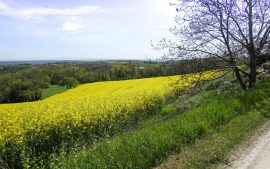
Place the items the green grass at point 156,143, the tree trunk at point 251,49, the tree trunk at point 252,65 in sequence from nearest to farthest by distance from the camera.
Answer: the green grass at point 156,143
the tree trunk at point 251,49
the tree trunk at point 252,65

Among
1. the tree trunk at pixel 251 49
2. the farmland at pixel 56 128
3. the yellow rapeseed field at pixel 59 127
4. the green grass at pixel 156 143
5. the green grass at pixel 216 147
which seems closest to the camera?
the green grass at pixel 216 147

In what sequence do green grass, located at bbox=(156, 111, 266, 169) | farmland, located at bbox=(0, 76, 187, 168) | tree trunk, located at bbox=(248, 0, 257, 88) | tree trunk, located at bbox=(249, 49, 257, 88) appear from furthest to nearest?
tree trunk, located at bbox=(249, 49, 257, 88) < tree trunk, located at bbox=(248, 0, 257, 88) < farmland, located at bbox=(0, 76, 187, 168) < green grass, located at bbox=(156, 111, 266, 169)

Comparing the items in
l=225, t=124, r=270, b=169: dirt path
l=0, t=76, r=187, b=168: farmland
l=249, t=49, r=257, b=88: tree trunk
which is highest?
l=249, t=49, r=257, b=88: tree trunk

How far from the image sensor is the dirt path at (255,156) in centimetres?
606

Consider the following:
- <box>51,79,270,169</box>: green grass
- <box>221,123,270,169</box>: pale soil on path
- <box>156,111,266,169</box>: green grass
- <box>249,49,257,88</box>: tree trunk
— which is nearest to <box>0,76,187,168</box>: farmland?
<box>249,49,257,88</box>: tree trunk

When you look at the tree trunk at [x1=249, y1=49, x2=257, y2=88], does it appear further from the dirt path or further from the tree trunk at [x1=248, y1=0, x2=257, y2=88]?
the dirt path

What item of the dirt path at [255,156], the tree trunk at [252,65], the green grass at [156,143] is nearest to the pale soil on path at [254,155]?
the dirt path at [255,156]

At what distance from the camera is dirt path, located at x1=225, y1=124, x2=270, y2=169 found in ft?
19.9

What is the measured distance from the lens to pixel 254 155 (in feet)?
21.9

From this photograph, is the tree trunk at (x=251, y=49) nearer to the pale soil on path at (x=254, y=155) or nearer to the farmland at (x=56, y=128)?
the farmland at (x=56, y=128)

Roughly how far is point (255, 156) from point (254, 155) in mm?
67

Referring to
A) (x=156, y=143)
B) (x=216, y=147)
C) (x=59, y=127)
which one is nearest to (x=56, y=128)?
(x=59, y=127)

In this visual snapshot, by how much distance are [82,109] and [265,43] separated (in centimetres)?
840

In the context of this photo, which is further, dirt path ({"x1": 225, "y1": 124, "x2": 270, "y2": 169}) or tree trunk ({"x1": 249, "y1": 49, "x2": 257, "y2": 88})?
tree trunk ({"x1": 249, "y1": 49, "x2": 257, "y2": 88})
